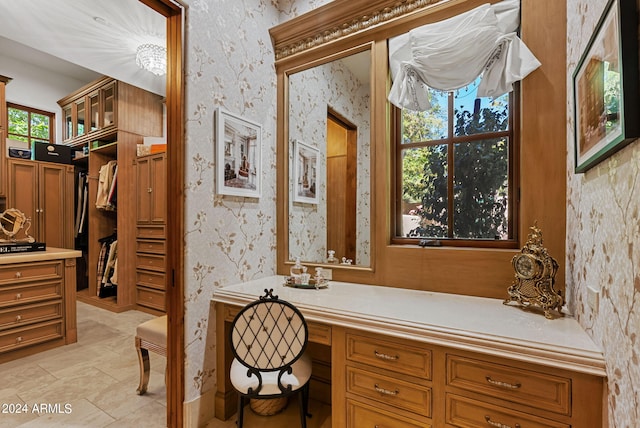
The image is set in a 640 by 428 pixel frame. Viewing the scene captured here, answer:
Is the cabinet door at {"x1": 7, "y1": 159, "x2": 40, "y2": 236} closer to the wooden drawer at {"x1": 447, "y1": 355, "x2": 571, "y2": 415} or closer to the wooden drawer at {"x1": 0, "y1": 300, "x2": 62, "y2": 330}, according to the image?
the wooden drawer at {"x1": 0, "y1": 300, "x2": 62, "y2": 330}

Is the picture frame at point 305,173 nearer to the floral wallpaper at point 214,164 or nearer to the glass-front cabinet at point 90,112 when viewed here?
the floral wallpaper at point 214,164

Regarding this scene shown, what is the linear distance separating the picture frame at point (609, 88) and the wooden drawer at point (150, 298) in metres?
4.19

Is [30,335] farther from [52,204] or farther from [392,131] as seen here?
[392,131]

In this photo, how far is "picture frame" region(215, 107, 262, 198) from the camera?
6.35 ft

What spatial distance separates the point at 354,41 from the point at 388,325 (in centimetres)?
186

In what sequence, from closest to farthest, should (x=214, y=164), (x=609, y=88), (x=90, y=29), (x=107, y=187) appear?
(x=609, y=88), (x=214, y=164), (x=90, y=29), (x=107, y=187)

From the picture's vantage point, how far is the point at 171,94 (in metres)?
1.76

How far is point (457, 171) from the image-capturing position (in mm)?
1792

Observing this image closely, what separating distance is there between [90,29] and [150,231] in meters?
2.26

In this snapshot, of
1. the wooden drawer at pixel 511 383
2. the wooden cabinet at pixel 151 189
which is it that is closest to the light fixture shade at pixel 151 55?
the wooden cabinet at pixel 151 189

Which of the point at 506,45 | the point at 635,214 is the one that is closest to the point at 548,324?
the point at 635,214

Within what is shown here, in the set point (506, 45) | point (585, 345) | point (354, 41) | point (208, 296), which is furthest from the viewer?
point (354, 41)

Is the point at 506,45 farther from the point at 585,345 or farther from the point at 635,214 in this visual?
the point at 585,345

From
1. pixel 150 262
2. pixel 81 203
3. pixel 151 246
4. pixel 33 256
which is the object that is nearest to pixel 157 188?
pixel 151 246
